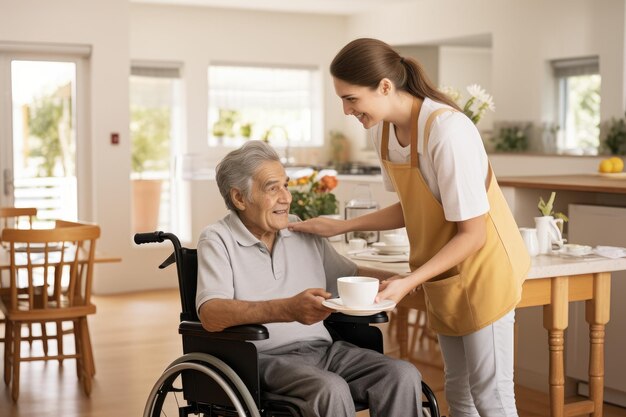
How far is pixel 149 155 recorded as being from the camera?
9.15m

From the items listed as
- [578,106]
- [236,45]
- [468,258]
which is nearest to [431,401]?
[468,258]

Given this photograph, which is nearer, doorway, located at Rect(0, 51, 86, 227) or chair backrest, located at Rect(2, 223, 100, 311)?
chair backrest, located at Rect(2, 223, 100, 311)

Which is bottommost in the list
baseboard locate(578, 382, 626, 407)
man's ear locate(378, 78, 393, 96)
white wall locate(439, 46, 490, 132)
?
baseboard locate(578, 382, 626, 407)

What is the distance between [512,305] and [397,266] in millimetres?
671

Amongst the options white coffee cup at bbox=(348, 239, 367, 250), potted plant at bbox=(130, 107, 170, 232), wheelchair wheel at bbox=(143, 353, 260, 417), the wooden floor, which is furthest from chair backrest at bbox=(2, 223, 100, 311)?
potted plant at bbox=(130, 107, 170, 232)

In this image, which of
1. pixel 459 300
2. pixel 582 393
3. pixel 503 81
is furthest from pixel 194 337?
pixel 503 81

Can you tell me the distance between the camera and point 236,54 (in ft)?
31.1

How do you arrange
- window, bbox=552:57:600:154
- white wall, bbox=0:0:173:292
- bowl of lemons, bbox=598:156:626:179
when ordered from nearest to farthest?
bowl of lemons, bbox=598:156:626:179 < white wall, bbox=0:0:173:292 < window, bbox=552:57:600:154

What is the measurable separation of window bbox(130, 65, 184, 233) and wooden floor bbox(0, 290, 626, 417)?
2100 mm

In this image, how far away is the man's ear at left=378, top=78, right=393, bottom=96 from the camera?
2.33 metres

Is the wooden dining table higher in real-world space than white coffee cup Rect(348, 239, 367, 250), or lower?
lower

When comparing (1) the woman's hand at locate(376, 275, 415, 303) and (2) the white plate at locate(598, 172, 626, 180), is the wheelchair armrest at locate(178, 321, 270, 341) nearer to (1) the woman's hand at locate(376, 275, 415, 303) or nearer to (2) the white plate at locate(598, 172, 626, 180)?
(1) the woman's hand at locate(376, 275, 415, 303)

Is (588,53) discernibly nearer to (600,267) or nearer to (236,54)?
(236,54)

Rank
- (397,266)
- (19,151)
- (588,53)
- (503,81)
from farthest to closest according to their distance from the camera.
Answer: (503,81) → (588,53) → (19,151) → (397,266)
